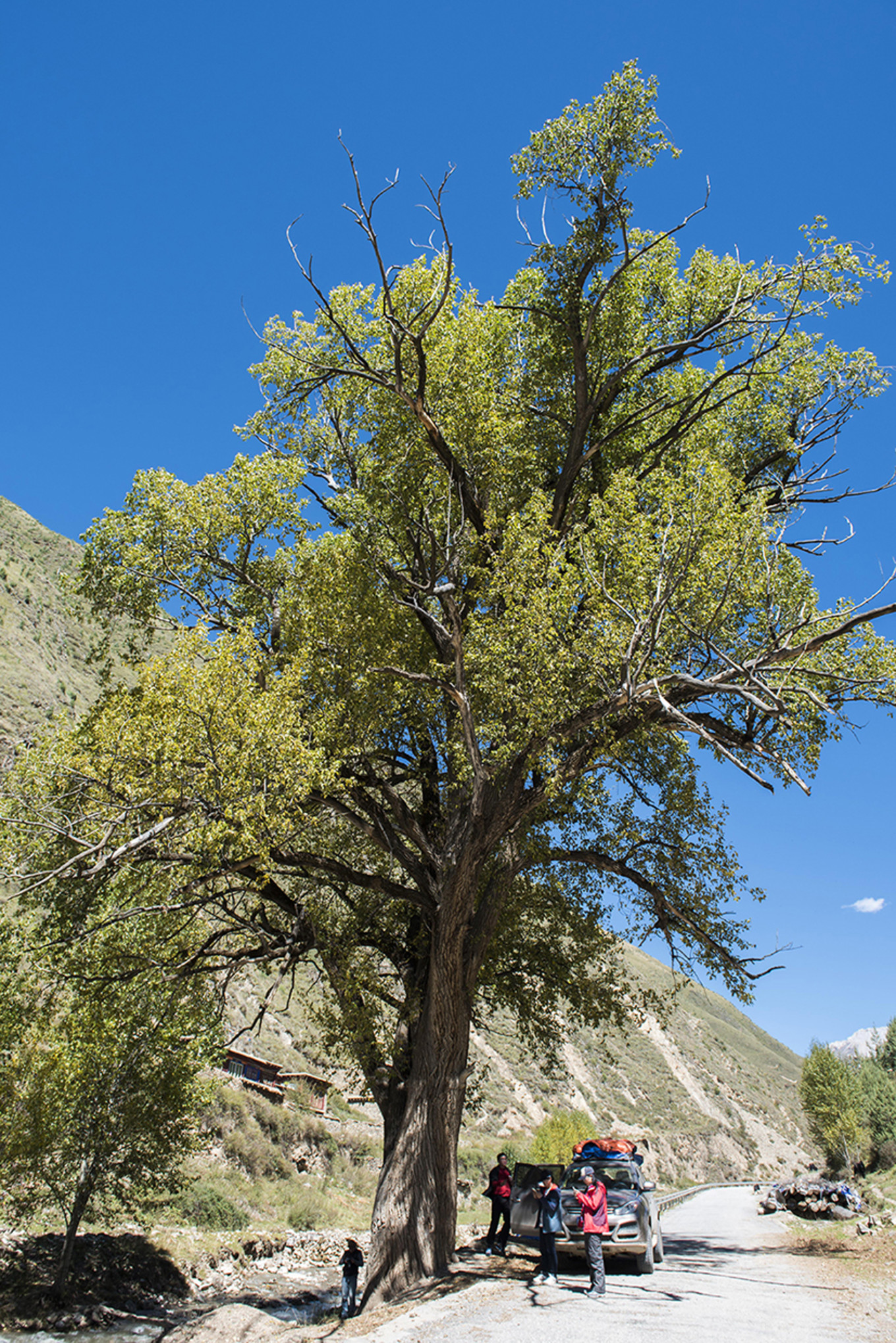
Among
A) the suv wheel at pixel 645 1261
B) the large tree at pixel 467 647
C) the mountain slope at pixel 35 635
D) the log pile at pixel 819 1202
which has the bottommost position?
the log pile at pixel 819 1202

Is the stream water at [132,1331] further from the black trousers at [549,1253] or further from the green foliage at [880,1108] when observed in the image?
the green foliage at [880,1108]

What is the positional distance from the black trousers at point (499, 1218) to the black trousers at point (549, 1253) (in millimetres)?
2725

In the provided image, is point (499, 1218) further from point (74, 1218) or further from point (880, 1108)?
point (880, 1108)

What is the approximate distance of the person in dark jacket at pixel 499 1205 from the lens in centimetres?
1290

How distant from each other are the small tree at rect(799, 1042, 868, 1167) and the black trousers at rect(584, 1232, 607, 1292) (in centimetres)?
5042

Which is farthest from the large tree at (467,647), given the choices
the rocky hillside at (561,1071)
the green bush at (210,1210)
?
the rocky hillside at (561,1071)

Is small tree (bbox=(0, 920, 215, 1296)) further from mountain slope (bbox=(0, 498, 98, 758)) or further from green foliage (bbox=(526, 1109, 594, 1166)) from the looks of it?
green foliage (bbox=(526, 1109, 594, 1166))

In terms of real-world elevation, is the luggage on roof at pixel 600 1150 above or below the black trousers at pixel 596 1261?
above

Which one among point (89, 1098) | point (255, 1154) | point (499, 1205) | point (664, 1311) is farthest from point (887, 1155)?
point (664, 1311)

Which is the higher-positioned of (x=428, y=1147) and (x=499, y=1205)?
(x=428, y=1147)

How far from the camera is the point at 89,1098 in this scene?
15.4 meters

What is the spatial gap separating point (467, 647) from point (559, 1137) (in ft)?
119

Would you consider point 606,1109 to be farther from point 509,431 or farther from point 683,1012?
point 509,431

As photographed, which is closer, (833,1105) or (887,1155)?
(887,1155)
